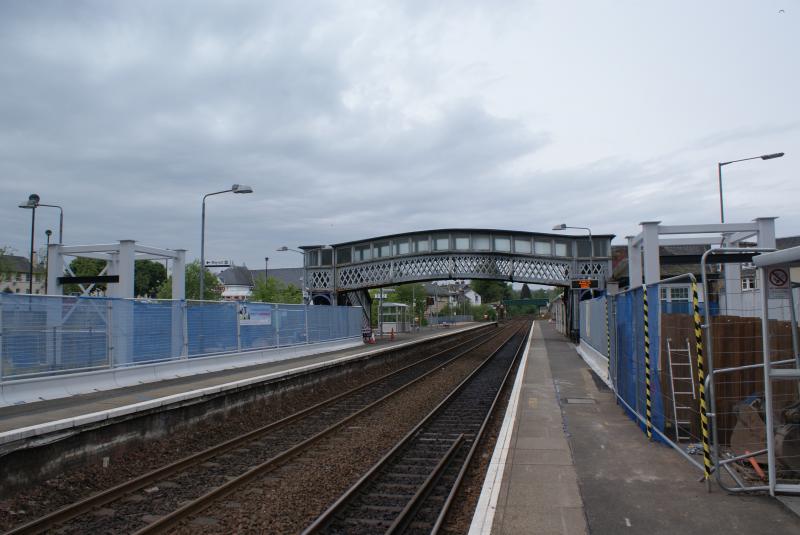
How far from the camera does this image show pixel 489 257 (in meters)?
42.1

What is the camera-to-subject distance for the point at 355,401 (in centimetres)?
1590

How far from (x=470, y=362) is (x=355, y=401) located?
12867 mm

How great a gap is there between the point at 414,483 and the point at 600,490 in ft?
8.74

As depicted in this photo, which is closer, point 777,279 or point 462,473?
point 777,279

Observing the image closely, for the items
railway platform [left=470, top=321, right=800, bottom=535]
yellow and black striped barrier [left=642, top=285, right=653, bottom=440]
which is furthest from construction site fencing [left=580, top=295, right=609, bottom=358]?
yellow and black striped barrier [left=642, top=285, right=653, bottom=440]

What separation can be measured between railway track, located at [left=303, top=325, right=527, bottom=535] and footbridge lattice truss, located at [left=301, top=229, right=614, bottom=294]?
28.7 meters

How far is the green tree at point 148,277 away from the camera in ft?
274

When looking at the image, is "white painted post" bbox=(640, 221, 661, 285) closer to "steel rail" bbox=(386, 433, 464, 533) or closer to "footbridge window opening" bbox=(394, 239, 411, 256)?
"steel rail" bbox=(386, 433, 464, 533)

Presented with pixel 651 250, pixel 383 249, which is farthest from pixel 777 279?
pixel 383 249

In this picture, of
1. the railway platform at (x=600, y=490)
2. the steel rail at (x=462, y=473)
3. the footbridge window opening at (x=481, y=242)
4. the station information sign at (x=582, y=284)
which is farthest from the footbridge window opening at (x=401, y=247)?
the railway platform at (x=600, y=490)

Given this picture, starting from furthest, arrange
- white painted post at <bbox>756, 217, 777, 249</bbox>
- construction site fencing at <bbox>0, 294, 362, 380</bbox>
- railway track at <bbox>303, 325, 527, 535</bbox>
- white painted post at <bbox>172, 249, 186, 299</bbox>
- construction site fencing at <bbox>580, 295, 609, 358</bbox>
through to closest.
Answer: white painted post at <bbox>172, 249, 186, 299</bbox>
construction site fencing at <bbox>580, 295, 609, 358</bbox>
white painted post at <bbox>756, 217, 777, 249</bbox>
construction site fencing at <bbox>0, 294, 362, 380</bbox>
railway track at <bbox>303, 325, 527, 535</bbox>

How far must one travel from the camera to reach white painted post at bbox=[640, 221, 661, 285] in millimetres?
13656

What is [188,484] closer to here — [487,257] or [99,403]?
[99,403]

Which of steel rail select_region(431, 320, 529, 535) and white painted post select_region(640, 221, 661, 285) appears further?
white painted post select_region(640, 221, 661, 285)
